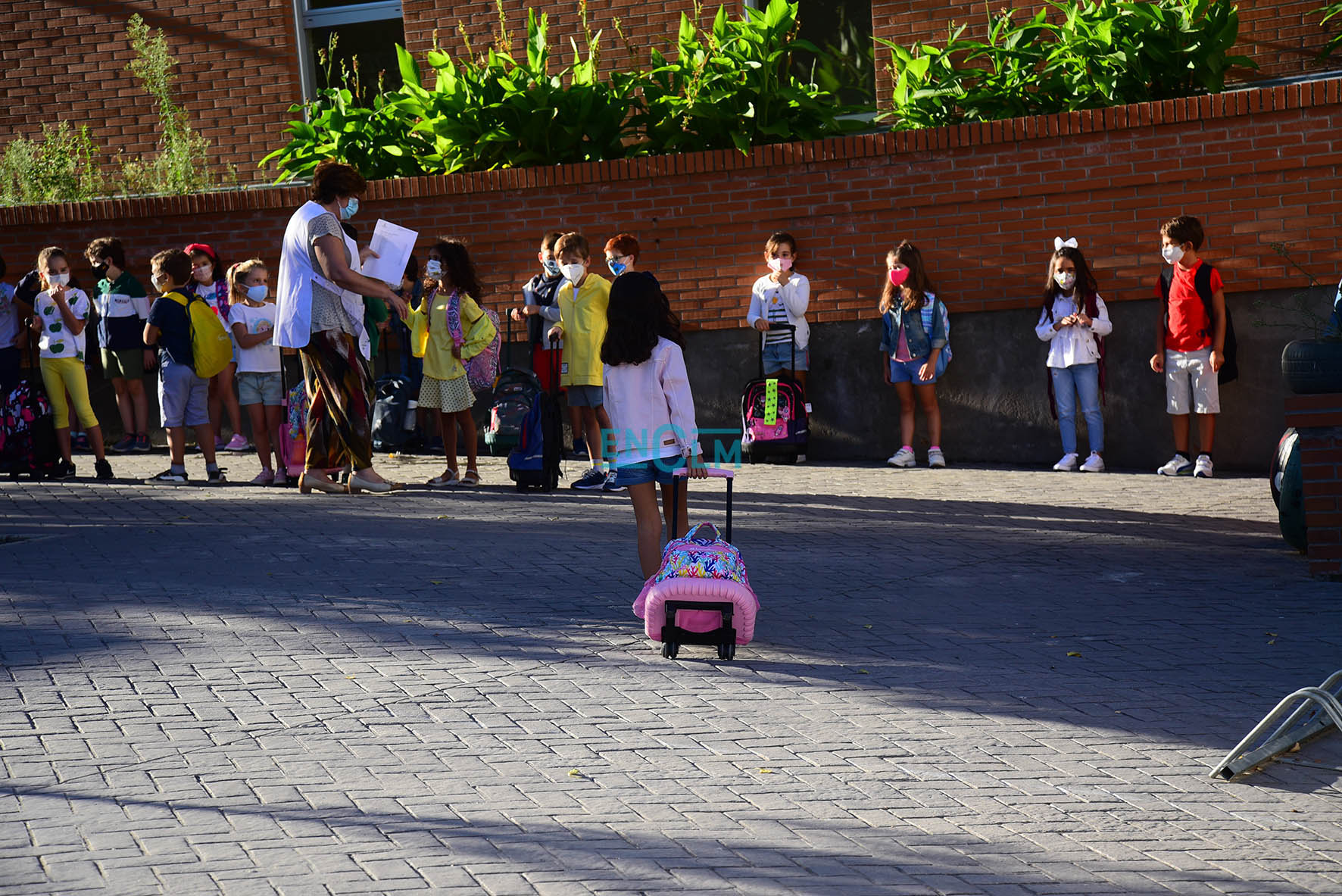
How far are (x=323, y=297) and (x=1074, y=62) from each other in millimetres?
6798

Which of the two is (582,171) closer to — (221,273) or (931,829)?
(221,273)

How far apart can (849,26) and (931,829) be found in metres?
12.4

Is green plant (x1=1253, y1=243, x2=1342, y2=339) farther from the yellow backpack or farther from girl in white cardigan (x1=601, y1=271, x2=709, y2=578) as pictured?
the yellow backpack

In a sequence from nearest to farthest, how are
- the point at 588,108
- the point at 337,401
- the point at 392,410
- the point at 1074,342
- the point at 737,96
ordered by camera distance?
the point at 337,401 → the point at 1074,342 → the point at 392,410 → the point at 737,96 → the point at 588,108

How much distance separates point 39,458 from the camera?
1254 cm

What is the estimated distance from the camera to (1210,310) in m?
11.8

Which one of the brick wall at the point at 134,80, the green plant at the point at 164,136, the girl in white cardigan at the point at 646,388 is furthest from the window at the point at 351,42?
the girl in white cardigan at the point at 646,388

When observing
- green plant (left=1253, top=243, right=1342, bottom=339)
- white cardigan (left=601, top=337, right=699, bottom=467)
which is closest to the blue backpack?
white cardigan (left=601, top=337, right=699, bottom=467)

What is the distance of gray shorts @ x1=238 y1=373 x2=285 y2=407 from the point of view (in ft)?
40.2

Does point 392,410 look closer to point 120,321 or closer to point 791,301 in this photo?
point 120,321

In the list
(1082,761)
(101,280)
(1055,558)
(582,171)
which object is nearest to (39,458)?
(101,280)

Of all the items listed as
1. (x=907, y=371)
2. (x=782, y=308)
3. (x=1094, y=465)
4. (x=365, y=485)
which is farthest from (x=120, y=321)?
(x=1094, y=465)

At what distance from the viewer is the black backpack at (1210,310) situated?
1175 centimetres

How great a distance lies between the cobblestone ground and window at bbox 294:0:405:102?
8.96 m
